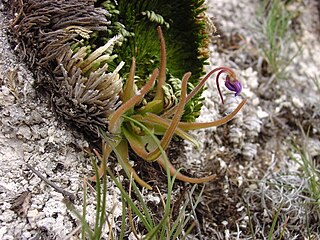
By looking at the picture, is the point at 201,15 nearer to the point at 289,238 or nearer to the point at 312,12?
the point at 289,238

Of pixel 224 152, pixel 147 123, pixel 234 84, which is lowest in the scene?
pixel 224 152

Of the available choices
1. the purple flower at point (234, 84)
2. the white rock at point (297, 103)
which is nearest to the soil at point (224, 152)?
the white rock at point (297, 103)

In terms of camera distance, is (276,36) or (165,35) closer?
(165,35)

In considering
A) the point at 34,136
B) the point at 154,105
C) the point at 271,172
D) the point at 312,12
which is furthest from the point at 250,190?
the point at 312,12

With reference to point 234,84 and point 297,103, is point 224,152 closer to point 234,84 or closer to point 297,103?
point 234,84

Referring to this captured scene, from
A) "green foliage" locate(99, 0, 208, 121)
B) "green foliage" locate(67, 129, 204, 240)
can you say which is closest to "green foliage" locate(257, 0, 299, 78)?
"green foliage" locate(99, 0, 208, 121)

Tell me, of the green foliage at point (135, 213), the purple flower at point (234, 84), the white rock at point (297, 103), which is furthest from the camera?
the white rock at point (297, 103)

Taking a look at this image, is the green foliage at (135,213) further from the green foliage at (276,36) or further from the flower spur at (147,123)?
the green foliage at (276,36)

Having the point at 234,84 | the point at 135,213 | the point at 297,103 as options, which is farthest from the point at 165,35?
the point at 297,103

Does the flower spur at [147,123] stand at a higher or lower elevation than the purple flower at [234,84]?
lower
